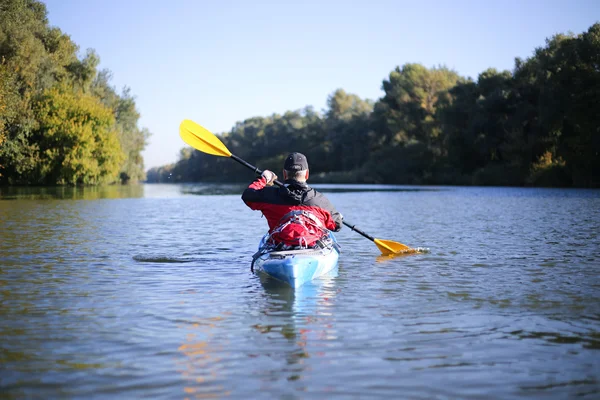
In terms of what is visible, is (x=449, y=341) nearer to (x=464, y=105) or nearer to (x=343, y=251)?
(x=343, y=251)

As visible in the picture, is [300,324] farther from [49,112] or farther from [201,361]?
[49,112]

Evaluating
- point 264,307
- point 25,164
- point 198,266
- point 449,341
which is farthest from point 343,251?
point 25,164

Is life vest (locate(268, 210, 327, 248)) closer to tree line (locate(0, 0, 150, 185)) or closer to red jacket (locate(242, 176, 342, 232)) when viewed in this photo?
red jacket (locate(242, 176, 342, 232))

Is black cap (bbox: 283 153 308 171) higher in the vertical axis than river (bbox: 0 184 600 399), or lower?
higher

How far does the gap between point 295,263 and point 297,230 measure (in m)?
0.74

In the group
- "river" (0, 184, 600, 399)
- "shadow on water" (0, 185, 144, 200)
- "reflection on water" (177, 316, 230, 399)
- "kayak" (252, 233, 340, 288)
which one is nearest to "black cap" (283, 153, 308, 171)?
"kayak" (252, 233, 340, 288)

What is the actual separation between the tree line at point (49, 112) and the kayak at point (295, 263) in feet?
105

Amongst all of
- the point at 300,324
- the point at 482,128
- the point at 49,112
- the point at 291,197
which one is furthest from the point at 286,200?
the point at 482,128

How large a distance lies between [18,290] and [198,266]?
115 inches

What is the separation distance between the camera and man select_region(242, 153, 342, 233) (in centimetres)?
905

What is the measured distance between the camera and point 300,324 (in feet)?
21.2

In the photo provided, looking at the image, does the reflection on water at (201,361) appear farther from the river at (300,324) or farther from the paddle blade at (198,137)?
the paddle blade at (198,137)

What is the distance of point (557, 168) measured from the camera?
4631 cm

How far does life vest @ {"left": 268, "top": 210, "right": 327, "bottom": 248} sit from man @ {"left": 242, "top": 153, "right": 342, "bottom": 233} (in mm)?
119
